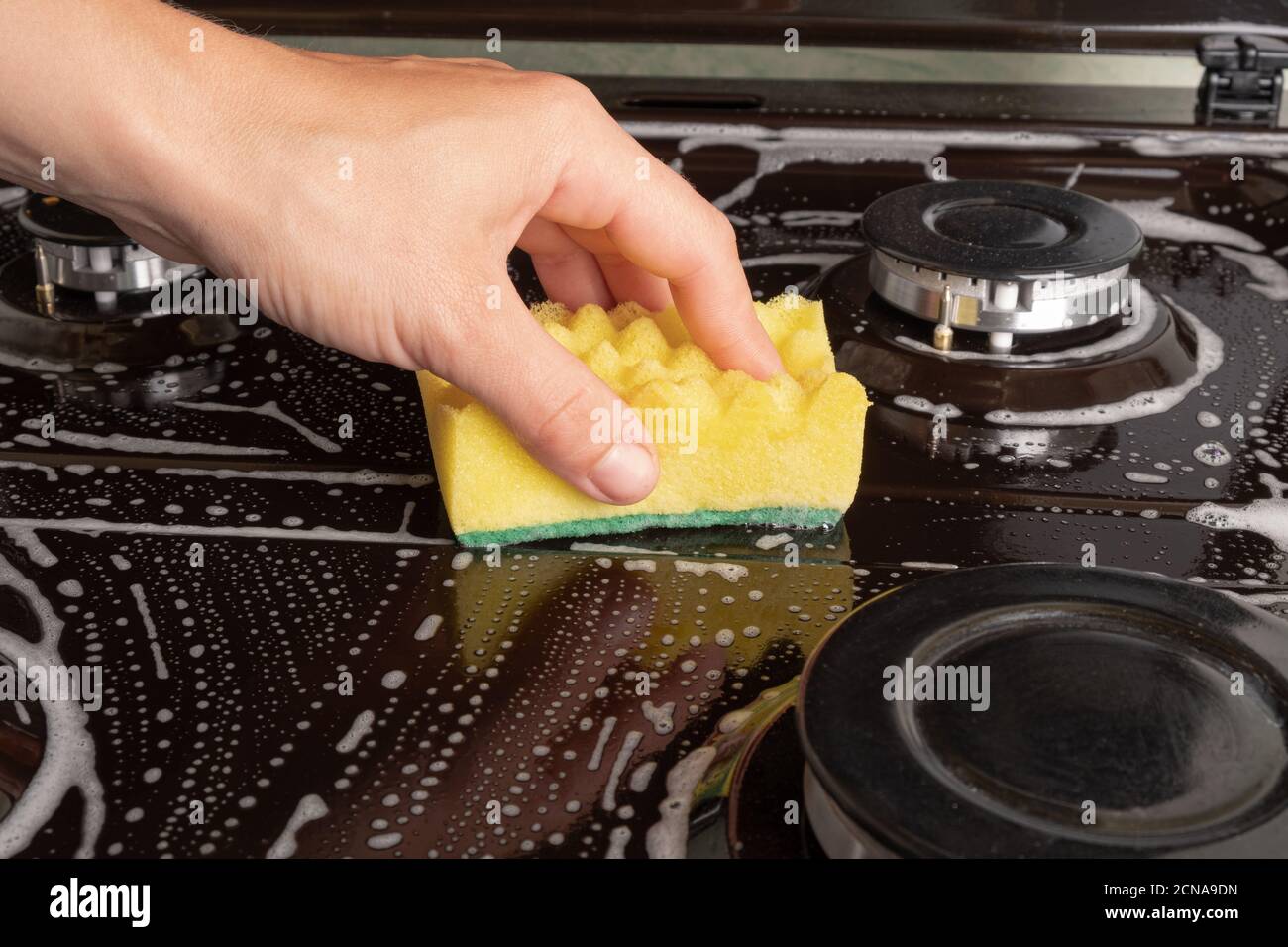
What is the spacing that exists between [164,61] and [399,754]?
0.46 meters

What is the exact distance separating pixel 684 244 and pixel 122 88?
0.39 metres

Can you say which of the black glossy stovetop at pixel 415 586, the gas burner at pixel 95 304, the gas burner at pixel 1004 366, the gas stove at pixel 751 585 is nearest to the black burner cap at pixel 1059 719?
the gas stove at pixel 751 585

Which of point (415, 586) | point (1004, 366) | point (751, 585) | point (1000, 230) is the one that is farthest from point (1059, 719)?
point (1000, 230)

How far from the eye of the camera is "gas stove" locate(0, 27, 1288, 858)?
68 centimetres

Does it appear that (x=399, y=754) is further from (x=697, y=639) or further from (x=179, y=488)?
(x=179, y=488)

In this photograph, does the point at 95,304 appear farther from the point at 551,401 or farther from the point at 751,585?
the point at 751,585

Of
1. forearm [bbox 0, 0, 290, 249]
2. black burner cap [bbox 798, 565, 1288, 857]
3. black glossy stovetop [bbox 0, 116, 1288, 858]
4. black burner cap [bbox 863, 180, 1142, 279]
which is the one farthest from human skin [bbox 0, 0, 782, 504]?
black burner cap [bbox 863, 180, 1142, 279]

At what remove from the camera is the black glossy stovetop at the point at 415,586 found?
2.40 ft

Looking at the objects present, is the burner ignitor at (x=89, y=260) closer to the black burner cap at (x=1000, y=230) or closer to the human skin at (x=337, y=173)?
the human skin at (x=337, y=173)

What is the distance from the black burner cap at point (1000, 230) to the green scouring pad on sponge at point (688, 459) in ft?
0.86

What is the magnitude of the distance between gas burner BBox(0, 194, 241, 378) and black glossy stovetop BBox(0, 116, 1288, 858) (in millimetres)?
40

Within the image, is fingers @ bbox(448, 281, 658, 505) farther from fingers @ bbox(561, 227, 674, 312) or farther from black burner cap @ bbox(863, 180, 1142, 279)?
black burner cap @ bbox(863, 180, 1142, 279)

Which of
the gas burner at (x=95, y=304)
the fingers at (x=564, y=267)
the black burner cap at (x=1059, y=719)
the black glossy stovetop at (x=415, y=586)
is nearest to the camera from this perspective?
the black burner cap at (x=1059, y=719)
